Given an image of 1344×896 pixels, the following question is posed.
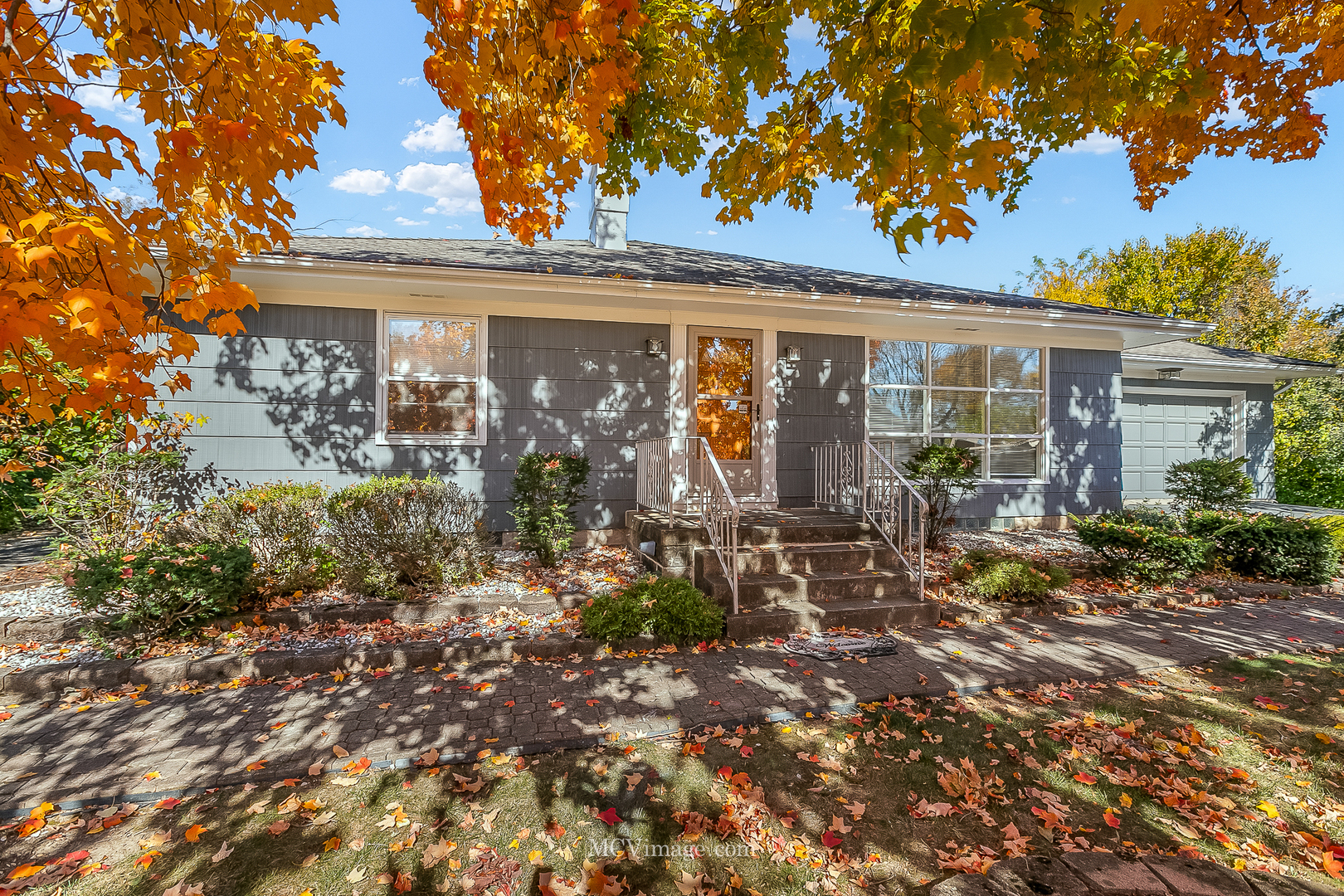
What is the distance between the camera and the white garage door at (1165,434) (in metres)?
10.8

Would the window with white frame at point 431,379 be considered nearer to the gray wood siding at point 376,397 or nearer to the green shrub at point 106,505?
the gray wood siding at point 376,397

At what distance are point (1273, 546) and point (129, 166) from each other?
10.2 metres

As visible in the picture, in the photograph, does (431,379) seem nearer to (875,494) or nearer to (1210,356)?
(875,494)

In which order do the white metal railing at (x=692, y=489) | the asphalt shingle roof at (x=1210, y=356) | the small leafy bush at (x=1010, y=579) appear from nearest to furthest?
the white metal railing at (x=692, y=489) < the small leafy bush at (x=1010, y=579) < the asphalt shingle roof at (x=1210, y=356)

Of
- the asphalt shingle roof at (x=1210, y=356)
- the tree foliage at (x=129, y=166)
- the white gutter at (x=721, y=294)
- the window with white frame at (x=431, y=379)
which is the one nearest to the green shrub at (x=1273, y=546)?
the white gutter at (x=721, y=294)

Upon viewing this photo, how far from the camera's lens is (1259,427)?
12039 millimetres

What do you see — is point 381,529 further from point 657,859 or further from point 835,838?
point 835,838

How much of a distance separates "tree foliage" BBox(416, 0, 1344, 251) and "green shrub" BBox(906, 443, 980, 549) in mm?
3112

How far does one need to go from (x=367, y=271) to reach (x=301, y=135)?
3341 millimetres

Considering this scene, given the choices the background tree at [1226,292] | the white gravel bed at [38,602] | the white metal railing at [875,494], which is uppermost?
the background tree at [1226,292]

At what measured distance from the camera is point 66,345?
2.03 metres

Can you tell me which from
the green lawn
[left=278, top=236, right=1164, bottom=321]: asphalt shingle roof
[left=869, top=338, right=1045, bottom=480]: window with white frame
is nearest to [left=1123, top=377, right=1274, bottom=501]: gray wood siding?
[left=869, top=338, right=1045, bottom=480]: window with white frame

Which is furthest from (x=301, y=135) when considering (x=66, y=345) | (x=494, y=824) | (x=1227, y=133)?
(x=1227, y=133)

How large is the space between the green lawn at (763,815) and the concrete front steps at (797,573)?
1524mm
